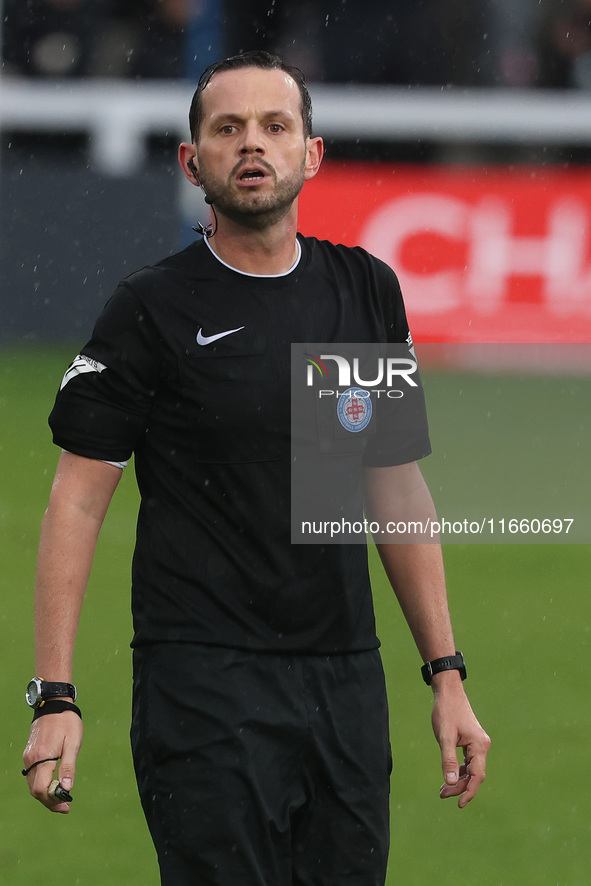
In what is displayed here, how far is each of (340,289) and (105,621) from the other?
16.4 ft

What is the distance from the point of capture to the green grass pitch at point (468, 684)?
5.38 meters

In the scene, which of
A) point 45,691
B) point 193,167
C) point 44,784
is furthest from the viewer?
point 193,167

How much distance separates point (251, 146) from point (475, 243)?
11.9 metres

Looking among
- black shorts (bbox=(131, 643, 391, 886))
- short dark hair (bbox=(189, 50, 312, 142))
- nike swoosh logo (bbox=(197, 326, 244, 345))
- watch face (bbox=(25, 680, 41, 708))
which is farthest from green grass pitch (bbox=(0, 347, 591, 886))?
short dark hair (bbox=(189, 50, 312, 142))

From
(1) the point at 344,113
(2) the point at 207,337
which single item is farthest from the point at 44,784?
(1) the point at 344,113

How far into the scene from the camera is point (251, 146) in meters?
3.15

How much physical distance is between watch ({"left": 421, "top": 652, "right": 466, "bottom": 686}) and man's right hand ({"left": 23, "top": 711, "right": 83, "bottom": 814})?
86cm

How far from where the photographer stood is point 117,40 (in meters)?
16.9

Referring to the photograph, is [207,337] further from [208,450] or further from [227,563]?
[227,563]

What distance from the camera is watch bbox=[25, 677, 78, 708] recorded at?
3076 mm

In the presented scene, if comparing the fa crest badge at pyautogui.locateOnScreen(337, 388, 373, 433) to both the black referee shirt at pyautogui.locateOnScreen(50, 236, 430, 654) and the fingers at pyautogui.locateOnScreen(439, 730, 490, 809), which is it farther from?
the fingers at pyautogui.locateOnScreen(439, 730, 490, 809)

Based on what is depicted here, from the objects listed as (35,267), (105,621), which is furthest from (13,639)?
(35,267)

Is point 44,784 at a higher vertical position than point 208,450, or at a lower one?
lower

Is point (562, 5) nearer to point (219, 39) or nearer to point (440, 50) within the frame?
point (440, 50)
